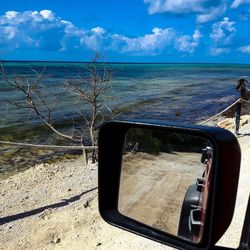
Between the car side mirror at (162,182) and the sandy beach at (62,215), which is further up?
the car side mirror at (162,182)

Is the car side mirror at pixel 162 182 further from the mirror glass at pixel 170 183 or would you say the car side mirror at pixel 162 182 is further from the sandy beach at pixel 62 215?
the sandy beach at pixel 62 215

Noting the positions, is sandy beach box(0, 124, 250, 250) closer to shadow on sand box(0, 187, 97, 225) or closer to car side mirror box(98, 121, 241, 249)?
shadow on sand box(0, 187, 97, 225)

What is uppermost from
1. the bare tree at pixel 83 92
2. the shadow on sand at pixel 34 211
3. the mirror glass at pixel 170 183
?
the mirror glass at pixel 170 183

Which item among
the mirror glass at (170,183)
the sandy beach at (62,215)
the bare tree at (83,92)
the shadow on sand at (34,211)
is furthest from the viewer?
the bare tree at (83,92)

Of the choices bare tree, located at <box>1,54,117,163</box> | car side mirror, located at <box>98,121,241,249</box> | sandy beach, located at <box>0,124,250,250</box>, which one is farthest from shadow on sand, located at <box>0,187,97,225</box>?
car side mirror, located at <box>98,121,241,249</box>

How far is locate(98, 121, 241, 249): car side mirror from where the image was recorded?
1549 millimetres

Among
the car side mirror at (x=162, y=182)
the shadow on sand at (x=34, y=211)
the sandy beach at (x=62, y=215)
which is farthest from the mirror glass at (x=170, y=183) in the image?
the shadow on sand at (x=34, y=211)

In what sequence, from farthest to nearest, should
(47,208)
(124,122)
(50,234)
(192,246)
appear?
(47,208), (50,234), (124,122), (192,246)

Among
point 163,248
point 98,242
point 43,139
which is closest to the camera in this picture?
point 163,248

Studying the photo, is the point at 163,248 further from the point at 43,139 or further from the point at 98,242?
the point at 43,139

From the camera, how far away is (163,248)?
4.53 meters

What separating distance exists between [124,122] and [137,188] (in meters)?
0.64

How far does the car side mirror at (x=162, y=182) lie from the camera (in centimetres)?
155

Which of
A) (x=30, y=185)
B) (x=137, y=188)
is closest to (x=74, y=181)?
(x=30, y=185)
